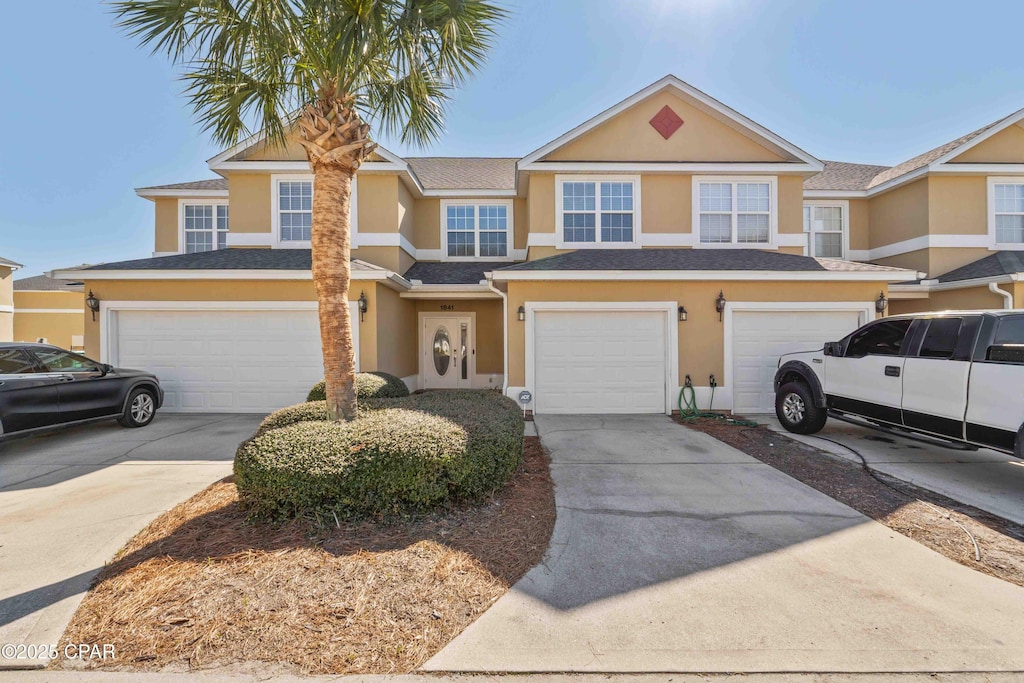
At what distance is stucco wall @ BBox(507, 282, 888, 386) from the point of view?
9.27m

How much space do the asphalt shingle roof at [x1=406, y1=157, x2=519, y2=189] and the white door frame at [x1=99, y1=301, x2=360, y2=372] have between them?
5751 mm

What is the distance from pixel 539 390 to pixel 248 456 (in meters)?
6.15

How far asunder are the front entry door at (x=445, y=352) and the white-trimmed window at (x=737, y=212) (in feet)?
23.4

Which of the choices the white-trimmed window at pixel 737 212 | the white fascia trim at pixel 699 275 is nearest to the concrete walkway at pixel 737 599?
the white fascia trim at pixel 699 275

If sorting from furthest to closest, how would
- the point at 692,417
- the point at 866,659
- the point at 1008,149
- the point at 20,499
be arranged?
the point at 1008,149 < the point at 692,417 < the point at 20,499 < the point at 866,659

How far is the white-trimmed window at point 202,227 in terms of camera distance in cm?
1317

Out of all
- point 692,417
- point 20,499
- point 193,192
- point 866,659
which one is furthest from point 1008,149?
point 193,192

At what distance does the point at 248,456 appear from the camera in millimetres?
3936

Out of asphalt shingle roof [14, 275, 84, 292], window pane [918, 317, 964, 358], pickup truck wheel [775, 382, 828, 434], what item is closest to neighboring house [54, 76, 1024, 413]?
pickup truck wheel [775, 382, 828, 434]

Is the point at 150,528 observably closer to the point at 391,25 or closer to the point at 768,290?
the point at 391,25

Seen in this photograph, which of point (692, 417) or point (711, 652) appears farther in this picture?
point (692, 417)

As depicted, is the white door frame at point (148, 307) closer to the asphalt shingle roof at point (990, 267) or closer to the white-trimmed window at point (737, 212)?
the white-trimmed window at point (737, 212)

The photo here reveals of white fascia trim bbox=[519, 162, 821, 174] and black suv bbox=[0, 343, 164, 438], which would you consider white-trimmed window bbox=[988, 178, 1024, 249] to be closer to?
white fascia trim bbox=[519, 162, 821, 174]

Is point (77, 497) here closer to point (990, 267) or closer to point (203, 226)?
point (203, 226)
